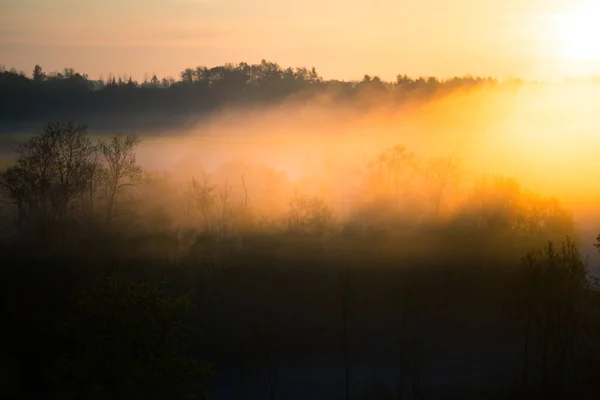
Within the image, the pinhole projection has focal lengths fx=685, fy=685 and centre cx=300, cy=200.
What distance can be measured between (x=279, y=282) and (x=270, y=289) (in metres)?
0.50

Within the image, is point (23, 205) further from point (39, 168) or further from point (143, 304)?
point (143, 304)

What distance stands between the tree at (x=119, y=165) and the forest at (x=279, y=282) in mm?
100

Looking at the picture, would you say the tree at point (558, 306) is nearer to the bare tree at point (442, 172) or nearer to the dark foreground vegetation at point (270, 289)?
the dark foreground vegetation at point (270, 289)

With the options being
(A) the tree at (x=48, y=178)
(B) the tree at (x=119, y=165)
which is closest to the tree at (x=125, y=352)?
(A) the tree at (x=48, y=178)

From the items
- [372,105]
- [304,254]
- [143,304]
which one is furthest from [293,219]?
[372,105]

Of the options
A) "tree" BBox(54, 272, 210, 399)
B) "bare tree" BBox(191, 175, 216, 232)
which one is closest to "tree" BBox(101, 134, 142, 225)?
"bare tree" BBox(191, 175, 216, 232)

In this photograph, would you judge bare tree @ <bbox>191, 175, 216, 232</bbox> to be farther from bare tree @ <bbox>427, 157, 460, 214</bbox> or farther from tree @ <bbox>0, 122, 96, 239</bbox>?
bare tree @ <bbox>427, 157, 460, 214</bbox>

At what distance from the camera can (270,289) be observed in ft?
79.4

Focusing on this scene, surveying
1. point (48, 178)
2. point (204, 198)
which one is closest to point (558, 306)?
point (204, 198)

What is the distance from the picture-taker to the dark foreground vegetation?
11.8m

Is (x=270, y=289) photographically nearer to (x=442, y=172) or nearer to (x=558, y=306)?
(x=558, y=306)

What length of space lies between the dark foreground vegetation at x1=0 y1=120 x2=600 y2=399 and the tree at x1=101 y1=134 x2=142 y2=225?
121 mm

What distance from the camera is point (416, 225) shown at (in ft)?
98.4

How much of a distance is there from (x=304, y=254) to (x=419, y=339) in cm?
644
